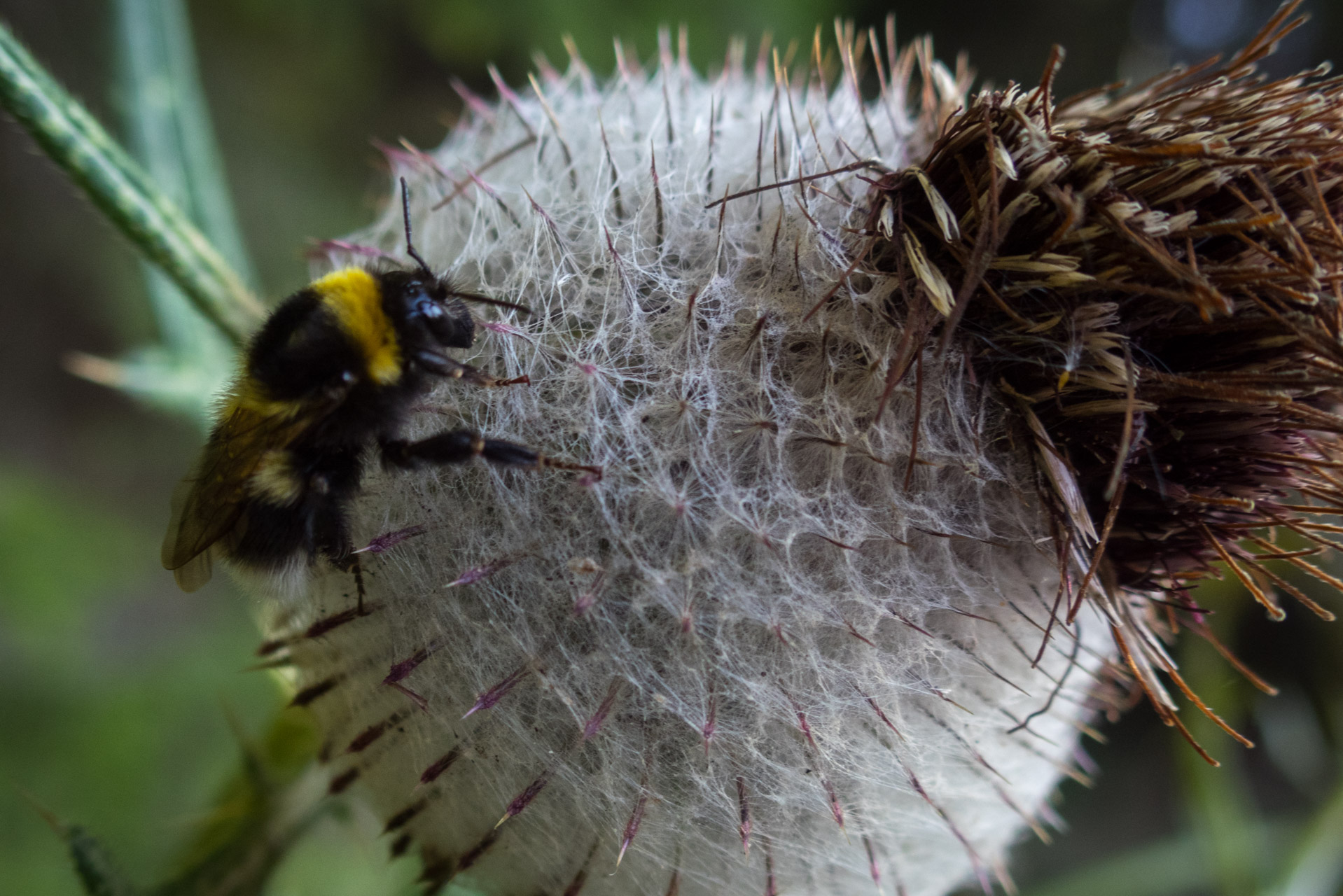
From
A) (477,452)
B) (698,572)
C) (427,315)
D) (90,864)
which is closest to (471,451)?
(477,452)

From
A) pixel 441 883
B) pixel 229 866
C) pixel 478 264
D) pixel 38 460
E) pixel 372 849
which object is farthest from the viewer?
pixel 38 460

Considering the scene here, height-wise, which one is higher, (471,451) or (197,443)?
(197,443)

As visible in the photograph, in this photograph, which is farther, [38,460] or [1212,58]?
[38,460]

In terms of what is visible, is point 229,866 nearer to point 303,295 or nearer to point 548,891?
point 548,891

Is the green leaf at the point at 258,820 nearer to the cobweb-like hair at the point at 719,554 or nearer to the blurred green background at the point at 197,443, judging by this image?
the cobweb-like hair at the point at 719,554

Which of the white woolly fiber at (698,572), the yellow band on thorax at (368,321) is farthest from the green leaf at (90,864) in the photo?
the yellow band on thorax at (368,321)

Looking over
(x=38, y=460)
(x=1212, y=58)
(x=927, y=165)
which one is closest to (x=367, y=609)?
(x=927, y=165)

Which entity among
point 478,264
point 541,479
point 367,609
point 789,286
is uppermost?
point 478,264

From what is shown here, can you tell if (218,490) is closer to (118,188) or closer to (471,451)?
(471,451)
